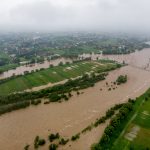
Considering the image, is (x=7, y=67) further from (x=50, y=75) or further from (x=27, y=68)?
(x=50, y=75)

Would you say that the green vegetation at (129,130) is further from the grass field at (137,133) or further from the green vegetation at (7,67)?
the green vegetation at (7,67)

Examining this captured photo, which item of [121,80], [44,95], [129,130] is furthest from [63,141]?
[121,80]

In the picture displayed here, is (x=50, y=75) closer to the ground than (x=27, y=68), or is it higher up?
higher up

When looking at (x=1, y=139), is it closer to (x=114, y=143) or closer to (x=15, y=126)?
(x=15, y=126)

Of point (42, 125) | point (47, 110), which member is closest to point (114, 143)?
point (42, 125)

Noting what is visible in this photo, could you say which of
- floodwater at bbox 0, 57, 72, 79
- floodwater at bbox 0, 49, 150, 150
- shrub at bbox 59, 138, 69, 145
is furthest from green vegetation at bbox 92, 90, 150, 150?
floodwater at bbox 0, 57, 72, 79

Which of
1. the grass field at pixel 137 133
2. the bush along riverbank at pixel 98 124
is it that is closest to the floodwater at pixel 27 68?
the bush along riverbank at pixel 98 124
